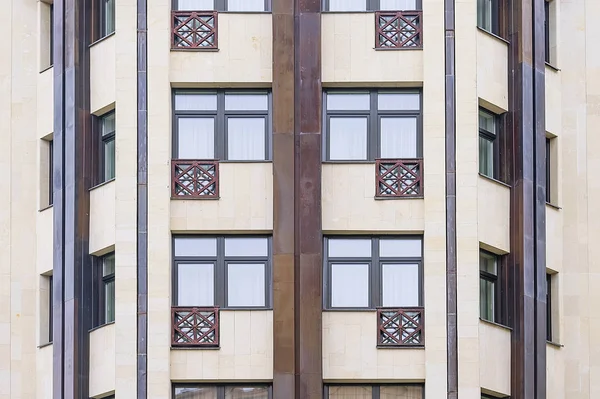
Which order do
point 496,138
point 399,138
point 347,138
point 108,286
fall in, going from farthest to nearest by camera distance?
1. point 496,138
2. point 108,286
3. point 347,138
4. point 399,138

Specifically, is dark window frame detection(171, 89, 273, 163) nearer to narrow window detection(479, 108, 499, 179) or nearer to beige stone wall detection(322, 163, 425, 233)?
beige stone wall detection(322, 163, 425, 233)

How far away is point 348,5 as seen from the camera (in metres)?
60.2

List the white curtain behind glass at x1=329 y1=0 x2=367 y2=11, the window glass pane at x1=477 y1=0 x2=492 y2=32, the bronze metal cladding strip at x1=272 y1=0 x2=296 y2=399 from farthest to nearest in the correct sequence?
the window glass pane at x1=477 y1=0 x2=492 y2=32, the white curtain behind glass at x1=329 y1=0 x2=367 y2=11, the bronze metal cladding strip at x1=272 y1=0 x2=296 y2=399

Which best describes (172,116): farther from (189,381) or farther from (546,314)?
(546,314)

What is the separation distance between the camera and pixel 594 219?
62750 millimetres

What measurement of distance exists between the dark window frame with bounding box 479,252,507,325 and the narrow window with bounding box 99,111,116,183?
1018 centimetres

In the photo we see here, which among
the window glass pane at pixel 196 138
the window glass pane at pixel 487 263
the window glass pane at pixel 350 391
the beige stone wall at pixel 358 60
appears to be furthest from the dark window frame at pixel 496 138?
the window glass pane at pixel 196 138

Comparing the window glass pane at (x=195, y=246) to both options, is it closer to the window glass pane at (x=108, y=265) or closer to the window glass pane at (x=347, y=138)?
the window glass pane at (x=108, y=265)

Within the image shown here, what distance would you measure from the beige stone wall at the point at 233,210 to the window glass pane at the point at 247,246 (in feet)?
1.54

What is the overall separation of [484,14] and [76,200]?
39.8 feet

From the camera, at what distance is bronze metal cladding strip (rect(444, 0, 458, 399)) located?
57.8 metres

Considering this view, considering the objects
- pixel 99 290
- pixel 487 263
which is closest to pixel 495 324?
pixel 487 263

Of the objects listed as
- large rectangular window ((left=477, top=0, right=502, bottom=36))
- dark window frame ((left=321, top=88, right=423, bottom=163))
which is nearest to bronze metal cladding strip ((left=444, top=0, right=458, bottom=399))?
dark window frame ((left=321, top=88, right=423, bottom=163))

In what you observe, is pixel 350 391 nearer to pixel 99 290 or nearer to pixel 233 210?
pixel 233 210
